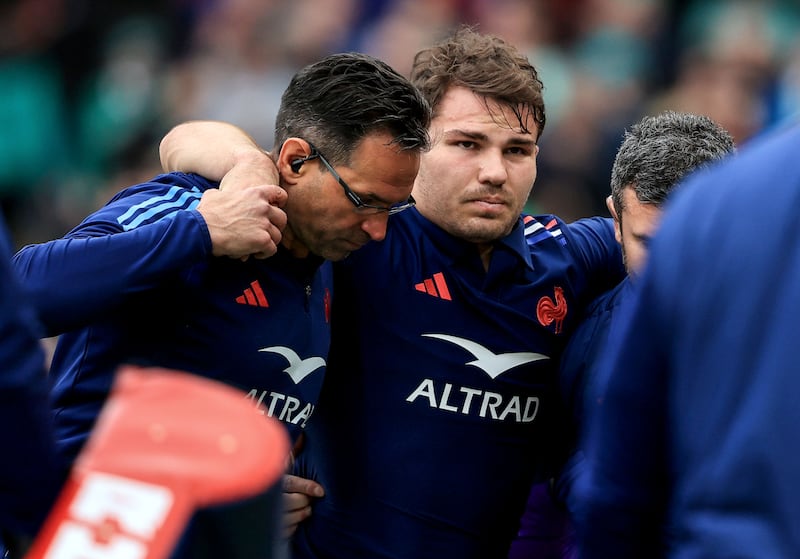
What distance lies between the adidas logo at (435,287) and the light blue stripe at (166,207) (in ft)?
2.28

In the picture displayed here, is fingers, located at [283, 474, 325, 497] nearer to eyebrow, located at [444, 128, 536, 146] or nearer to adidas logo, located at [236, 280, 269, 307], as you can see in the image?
adidas logo, located at [236, 280, 269, 307]

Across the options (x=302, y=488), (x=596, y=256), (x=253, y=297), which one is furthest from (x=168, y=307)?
(x=596, y=256)

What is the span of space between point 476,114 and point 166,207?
0.95 metres

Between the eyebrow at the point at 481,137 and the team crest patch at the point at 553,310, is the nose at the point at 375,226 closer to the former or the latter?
the eyebrow at the point at 481,137

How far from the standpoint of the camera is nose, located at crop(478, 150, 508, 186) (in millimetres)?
3244

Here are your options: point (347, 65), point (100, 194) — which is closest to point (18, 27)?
point (100, 194)

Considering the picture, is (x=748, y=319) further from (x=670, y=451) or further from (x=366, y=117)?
(x=366, y=117)

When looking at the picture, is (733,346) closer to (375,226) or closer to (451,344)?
(375,226)

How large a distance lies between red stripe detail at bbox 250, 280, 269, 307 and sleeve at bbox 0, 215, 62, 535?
48.2 inches

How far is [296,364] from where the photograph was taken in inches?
117

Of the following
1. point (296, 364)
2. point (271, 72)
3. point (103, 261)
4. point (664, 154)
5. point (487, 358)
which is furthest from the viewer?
point (271, 72)

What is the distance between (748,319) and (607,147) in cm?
614

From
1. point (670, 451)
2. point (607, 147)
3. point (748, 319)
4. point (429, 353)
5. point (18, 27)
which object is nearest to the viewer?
point (748, 319)

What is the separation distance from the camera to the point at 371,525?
128 inches
